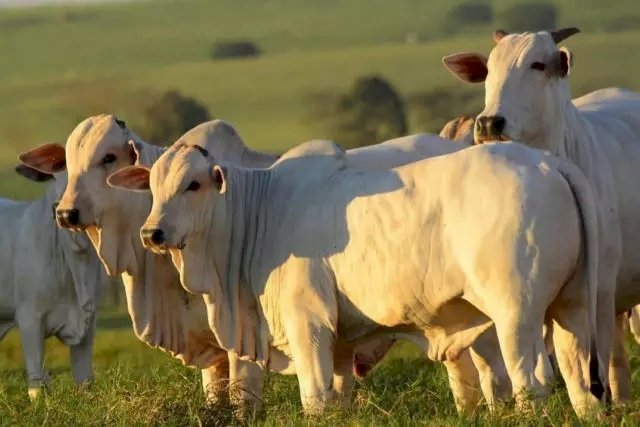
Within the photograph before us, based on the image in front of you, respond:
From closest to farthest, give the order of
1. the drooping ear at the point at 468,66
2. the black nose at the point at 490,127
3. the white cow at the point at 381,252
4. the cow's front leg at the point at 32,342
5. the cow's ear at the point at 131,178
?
the white cow at the point at 381,252, the black nose at the point at 490,127, the cow's ear at the point at 131,178, the drooping ear at the point at 468,66, the cow's front leg at the point at 32,342

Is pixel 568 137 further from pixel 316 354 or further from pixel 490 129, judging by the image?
pixel 316 354

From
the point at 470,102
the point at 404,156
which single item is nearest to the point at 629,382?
the point at 404,156

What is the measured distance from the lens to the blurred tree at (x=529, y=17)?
56.3m

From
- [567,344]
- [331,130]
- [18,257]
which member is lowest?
[331,130]

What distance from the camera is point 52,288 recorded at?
12.5 metres

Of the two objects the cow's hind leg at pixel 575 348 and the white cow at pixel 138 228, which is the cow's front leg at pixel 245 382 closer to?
the white cow at pixel 138 228

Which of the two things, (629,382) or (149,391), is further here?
(629,382)

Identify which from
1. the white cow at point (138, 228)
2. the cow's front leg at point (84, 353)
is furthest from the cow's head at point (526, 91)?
the cow's front leg at point (84, 353)

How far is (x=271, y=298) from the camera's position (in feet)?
28.3

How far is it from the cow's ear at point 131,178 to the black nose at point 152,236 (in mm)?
532

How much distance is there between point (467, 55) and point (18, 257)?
14.3 ft

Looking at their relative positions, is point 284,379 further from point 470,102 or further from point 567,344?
point 470,102

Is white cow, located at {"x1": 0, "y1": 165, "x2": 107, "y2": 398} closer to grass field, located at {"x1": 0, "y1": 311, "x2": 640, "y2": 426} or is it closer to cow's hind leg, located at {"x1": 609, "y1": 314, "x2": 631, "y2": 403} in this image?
grass field, located at {"x1": 0, "y1": 311, "x2": 640, "y2": 426}

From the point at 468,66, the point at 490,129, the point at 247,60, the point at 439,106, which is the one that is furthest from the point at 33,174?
the point at 247,60
